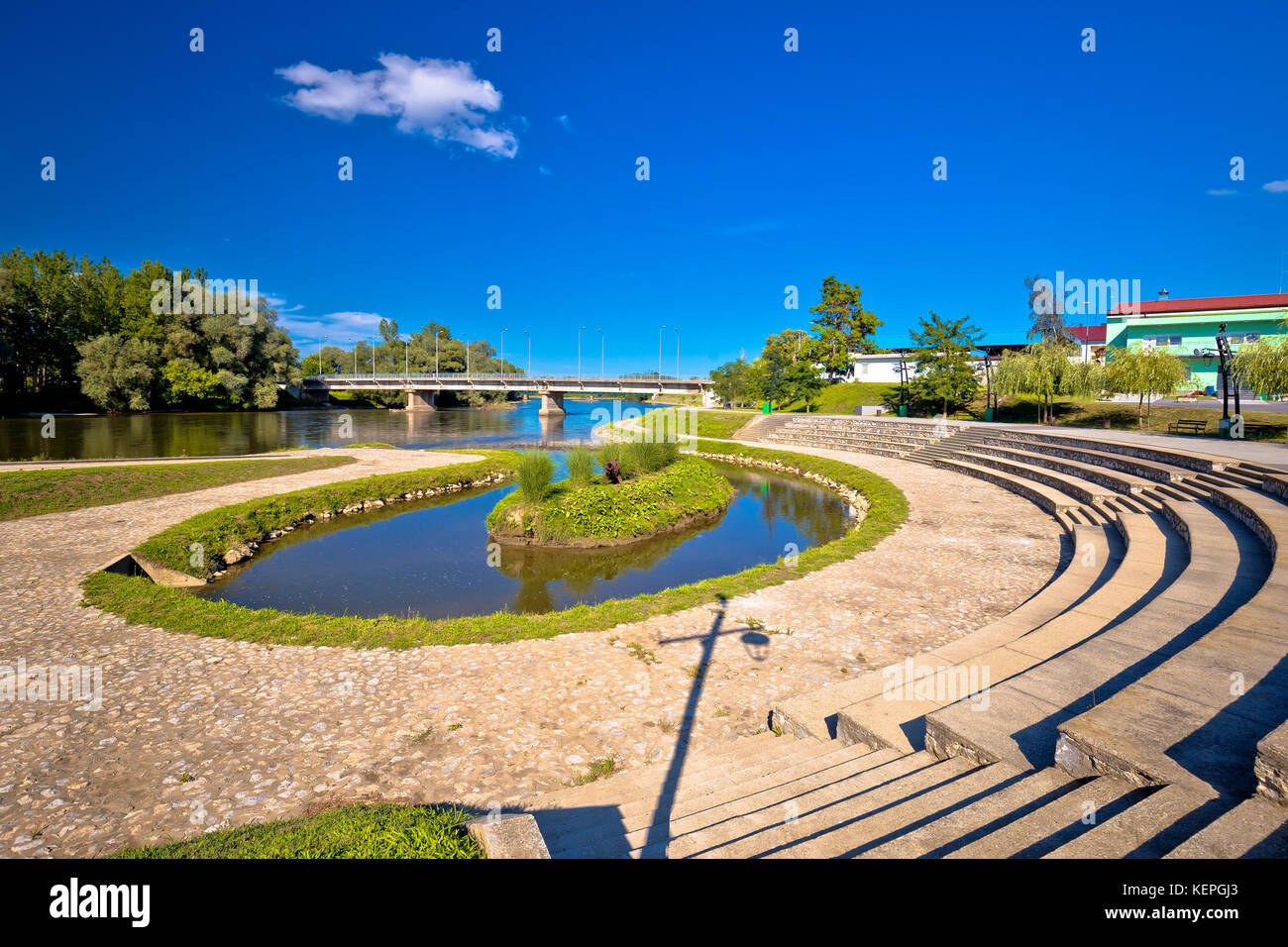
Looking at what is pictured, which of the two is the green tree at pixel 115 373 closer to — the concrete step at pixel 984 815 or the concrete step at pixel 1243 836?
the concrete step at pixel 984 815

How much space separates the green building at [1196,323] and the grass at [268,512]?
53.2 meters

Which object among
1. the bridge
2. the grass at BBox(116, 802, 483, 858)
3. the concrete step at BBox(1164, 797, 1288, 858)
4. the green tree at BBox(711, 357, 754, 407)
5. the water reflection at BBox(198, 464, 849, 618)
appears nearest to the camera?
the concrete step at BBox(1164, 797, 1288, 858)

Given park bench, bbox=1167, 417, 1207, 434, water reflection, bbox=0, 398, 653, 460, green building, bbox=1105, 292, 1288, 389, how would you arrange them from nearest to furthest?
1. park bench, bbox=1167, 417, 1207, 434
2. water reflection, bbox=0, 398, 653, 460
3. green building, bbox=1105, 292, 1288, 389

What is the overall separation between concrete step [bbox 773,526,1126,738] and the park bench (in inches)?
927

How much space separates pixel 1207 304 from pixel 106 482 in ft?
271

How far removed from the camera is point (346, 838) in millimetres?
3504

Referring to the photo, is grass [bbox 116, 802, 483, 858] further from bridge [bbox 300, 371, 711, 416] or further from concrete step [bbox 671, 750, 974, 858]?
bridge [bbox 300, 371, 711, 416]

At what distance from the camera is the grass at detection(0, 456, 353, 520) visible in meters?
15.2

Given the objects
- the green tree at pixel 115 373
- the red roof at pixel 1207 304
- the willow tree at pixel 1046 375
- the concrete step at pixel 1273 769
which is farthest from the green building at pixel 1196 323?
the green tree at pixel 115 373

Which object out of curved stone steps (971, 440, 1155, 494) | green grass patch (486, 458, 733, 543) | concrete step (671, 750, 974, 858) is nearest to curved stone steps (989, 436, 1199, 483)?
curved stone steps (971, 440, 1155, 494)
